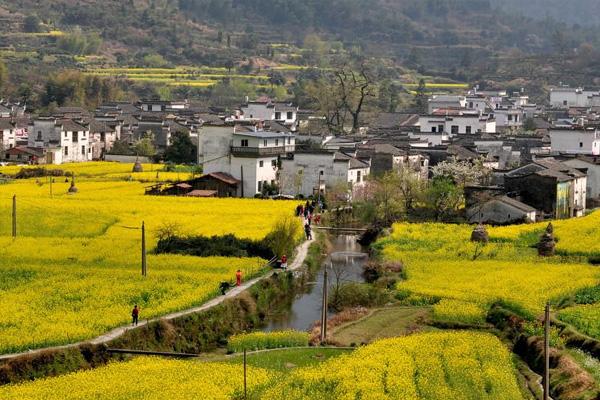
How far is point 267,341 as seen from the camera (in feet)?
97.2

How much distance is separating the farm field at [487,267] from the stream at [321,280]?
1337 mm

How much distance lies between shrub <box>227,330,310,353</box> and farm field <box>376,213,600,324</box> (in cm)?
446

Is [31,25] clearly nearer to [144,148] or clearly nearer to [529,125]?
[529,125]

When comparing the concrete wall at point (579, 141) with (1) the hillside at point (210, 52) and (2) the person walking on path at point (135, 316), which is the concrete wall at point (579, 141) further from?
(1) the hillside at point (210, 52)

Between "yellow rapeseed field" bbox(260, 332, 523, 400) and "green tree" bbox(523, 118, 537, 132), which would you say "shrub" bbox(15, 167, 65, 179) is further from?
"green tree" bbox(523, 118, 537, 132)

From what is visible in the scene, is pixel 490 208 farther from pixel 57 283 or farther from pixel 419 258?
pixel 57 283

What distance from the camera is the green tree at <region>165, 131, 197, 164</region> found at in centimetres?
7381

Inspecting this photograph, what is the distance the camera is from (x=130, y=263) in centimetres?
3694

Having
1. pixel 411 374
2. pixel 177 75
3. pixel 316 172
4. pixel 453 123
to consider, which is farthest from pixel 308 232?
pixel 177 75

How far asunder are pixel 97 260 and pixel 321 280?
7.58 meters

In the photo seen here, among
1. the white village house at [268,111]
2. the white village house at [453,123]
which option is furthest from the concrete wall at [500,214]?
the white village house at [268,111]

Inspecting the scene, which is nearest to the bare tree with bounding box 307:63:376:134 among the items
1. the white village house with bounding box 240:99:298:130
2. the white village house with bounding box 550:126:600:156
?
the white village house with bounding box 240:99:298:130

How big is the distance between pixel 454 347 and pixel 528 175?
2618 centimetres

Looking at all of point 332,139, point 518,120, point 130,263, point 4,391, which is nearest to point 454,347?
point 4,391
